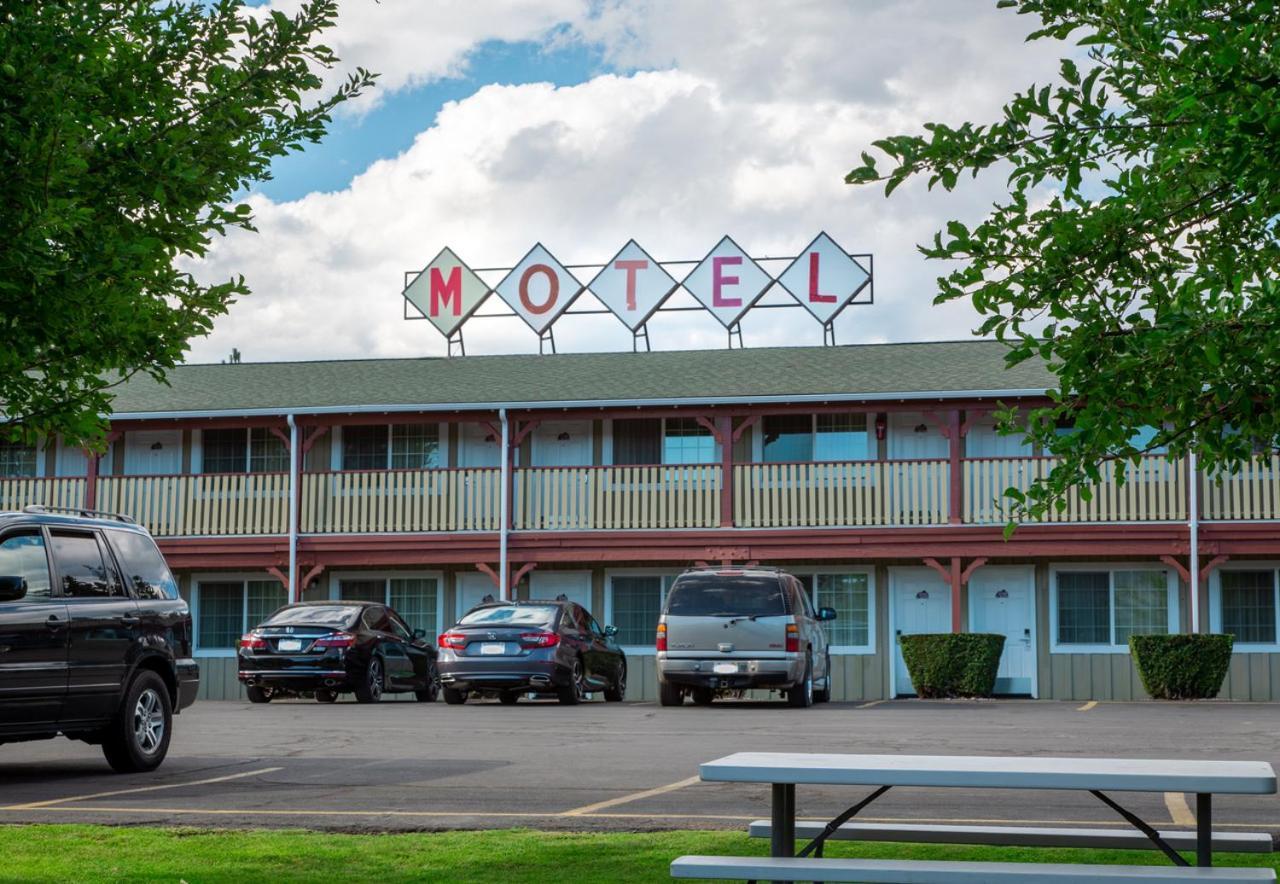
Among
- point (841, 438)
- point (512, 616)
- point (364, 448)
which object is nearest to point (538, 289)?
point (364, 448)

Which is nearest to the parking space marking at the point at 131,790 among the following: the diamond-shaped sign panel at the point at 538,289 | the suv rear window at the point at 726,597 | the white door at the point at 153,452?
the suv rear window at the point at 726,597

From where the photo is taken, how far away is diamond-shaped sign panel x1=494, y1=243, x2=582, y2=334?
36.7 metres

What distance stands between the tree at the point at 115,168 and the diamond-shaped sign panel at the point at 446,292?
1121 inches

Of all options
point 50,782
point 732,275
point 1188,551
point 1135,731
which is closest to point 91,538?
point 50,782

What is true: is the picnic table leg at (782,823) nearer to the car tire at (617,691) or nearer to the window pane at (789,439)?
the car tire at (617,691)

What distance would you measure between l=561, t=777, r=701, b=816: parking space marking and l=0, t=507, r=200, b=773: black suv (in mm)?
4178

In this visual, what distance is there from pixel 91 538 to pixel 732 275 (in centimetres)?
2402

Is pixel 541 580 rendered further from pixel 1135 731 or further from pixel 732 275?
pixel 1135 731

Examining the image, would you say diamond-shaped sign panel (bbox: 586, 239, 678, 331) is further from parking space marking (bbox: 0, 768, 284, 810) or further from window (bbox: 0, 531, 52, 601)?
window (bbox: 0, 531, 52, 601)

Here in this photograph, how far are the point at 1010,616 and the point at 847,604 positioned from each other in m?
2.91

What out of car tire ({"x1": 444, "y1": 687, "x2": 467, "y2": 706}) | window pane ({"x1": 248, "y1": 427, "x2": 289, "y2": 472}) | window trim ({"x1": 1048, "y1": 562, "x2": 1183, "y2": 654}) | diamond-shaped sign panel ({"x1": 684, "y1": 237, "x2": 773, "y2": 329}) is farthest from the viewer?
diamond-shaped sign panel ({"x1": 684, "y1": 237, "x2": 773, "y2": 329})

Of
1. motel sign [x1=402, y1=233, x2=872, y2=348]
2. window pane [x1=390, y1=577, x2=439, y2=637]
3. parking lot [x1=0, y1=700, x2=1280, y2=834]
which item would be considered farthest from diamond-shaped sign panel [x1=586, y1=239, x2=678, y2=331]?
parking lot [x1=0, y1=700, x2=1280, y2=834]

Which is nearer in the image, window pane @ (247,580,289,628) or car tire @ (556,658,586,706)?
car tire @ (556,658,586,706)

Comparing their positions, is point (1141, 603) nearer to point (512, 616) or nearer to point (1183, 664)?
point (1183, 664)
